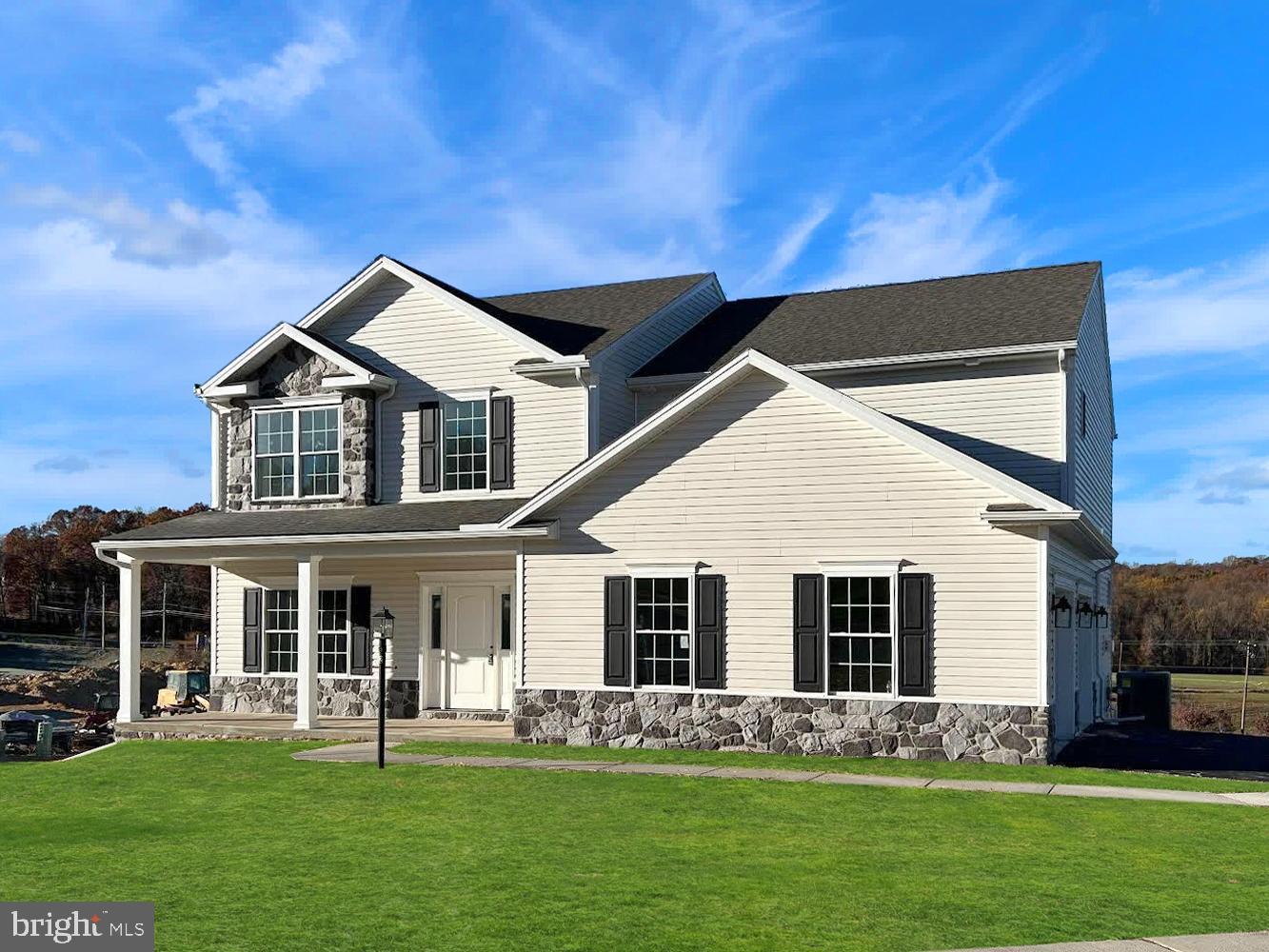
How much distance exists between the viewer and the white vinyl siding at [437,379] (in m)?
20.9

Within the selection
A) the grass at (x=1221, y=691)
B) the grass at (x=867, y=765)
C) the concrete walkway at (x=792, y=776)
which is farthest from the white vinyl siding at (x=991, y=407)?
the grass at (x=1221, y=691)

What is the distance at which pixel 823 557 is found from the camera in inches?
660

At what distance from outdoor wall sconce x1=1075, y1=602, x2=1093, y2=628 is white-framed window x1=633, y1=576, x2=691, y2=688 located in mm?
6408

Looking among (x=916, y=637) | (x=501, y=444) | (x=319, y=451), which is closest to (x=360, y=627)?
(x=319, y=451)

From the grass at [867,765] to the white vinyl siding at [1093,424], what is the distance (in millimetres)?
5105

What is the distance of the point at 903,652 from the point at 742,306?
10.2 metres

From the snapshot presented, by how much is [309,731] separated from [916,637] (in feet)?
30.9

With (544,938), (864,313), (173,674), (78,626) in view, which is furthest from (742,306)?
(78,626)

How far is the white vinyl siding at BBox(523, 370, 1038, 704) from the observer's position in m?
15.8

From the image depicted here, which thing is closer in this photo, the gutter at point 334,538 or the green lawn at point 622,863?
the green lawn at point 622,863

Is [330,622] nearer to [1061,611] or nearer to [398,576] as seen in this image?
[398,576]

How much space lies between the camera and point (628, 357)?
72.1ft

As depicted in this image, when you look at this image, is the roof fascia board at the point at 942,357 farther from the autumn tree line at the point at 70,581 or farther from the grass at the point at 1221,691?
the autumn tree line at the point at 70,581

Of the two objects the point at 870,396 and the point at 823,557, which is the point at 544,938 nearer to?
the point at 823,557
